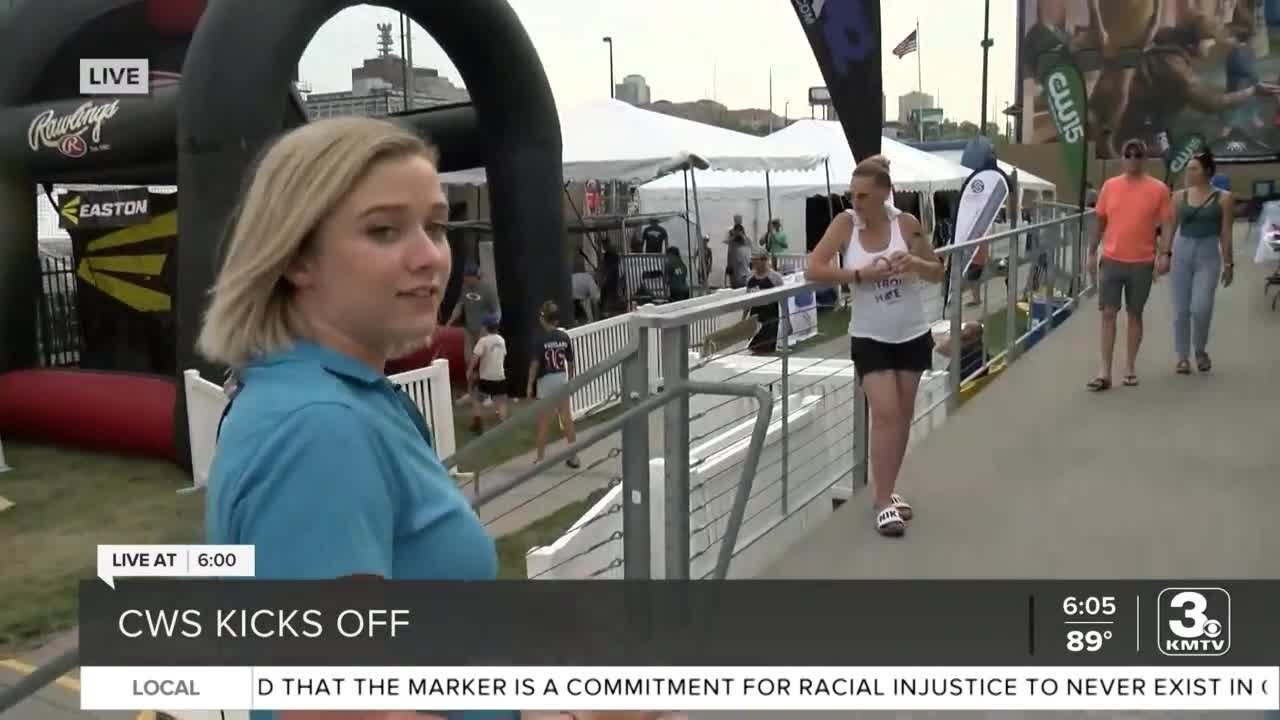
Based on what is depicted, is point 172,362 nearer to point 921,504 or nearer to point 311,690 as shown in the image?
point 921,504

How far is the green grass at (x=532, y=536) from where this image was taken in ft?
19.9

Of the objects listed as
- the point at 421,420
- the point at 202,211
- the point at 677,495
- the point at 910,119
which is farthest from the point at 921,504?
the point at 910,119

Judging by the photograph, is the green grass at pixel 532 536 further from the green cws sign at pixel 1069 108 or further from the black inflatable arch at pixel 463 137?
the green cws sign at pixel 1069 108

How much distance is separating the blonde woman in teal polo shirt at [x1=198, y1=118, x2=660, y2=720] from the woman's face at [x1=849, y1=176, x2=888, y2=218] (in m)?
3.15

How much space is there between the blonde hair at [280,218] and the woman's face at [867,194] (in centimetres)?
321

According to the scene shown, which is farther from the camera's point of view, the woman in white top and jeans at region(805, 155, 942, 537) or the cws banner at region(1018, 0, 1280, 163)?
the cws banner at region(1018, 0, 1280, 163)

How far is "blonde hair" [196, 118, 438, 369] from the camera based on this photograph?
3.52 ft

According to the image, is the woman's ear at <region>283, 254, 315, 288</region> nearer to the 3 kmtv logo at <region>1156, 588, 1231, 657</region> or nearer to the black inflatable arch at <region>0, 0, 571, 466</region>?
the 3 kmtv logo at <region>1156, 588, 1231, 657</region>

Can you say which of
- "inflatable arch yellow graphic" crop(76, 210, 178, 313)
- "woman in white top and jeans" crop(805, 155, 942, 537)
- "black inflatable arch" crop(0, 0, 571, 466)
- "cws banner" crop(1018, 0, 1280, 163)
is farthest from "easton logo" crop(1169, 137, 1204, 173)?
"cws banner" crop(1018, 0, 1280, 163)

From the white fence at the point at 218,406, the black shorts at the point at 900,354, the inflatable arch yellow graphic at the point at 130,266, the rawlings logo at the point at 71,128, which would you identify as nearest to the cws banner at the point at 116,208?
the inflatable arch yellow graphic at the point at 130,266

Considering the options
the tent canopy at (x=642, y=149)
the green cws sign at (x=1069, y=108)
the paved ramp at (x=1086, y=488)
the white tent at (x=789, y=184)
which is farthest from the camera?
the white tent at (x=789, y=184)

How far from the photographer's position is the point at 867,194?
411 centimetres

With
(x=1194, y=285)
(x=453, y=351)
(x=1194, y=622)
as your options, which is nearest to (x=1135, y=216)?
(x=1194, y=285)

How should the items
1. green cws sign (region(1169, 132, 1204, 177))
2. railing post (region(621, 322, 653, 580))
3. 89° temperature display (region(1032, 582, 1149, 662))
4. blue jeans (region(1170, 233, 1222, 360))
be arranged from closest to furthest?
89° temperature display (region(1032, 582, 1149, 662)) → railing post (region(621, 322, 653, 580)) → blue jeans (region(1170, 233, 1222, 360)) → green cws sign (region(1169, 132, 1204, 177))
